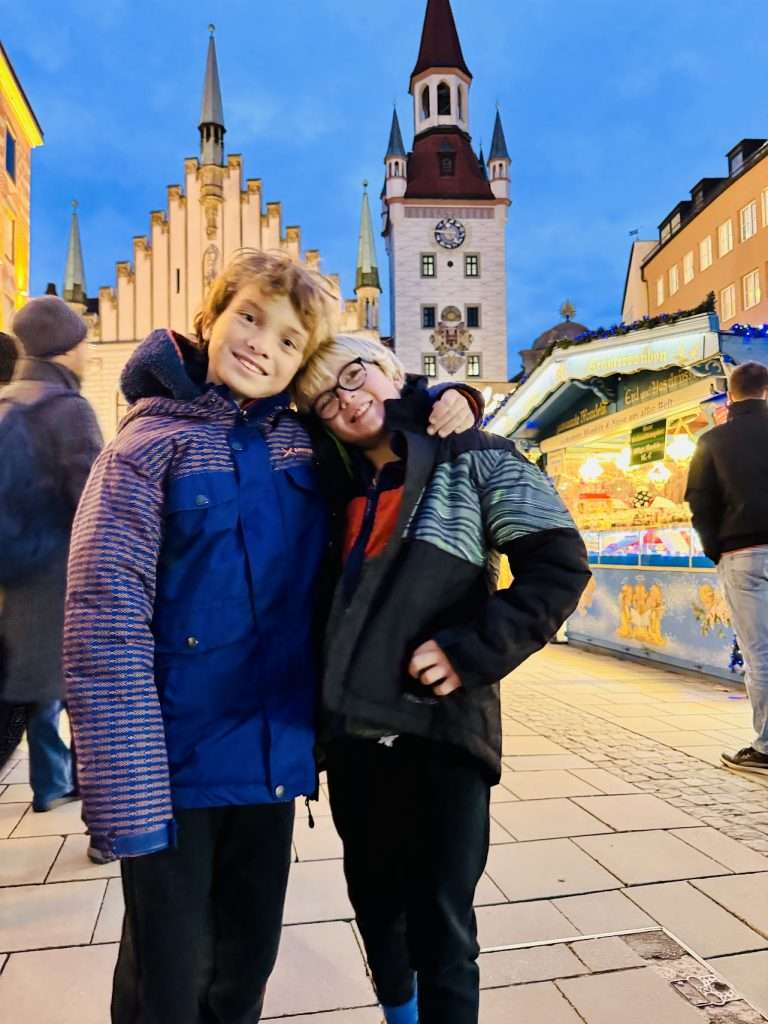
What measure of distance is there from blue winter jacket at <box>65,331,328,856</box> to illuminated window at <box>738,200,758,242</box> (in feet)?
114

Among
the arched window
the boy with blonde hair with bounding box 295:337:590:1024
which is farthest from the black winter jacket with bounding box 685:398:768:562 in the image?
the arched window

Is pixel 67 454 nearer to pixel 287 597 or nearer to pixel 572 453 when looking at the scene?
pixel 287 597

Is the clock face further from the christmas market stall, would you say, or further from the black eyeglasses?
the black eyeglasses

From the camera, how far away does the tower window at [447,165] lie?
4631cm

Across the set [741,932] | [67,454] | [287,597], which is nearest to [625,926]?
[741,932]

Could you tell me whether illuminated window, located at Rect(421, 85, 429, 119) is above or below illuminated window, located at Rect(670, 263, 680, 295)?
above

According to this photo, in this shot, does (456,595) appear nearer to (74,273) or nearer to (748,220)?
(748,220)

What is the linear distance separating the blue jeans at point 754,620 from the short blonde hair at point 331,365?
3.39 metres

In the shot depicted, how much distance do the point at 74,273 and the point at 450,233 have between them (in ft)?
68.6

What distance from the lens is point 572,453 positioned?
1092cm

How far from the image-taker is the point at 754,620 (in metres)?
4.36

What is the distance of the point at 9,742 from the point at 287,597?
1621mm

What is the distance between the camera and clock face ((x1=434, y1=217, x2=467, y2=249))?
44.1 metres

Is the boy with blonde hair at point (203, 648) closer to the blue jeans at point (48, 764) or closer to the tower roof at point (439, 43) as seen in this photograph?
the blue jeans at point (48, 764)
